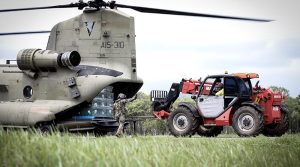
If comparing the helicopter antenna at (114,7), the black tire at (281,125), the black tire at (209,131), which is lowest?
the black tire at (209,131)

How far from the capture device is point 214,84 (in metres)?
16.4

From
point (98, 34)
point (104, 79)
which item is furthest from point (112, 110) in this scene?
point (98, 34)

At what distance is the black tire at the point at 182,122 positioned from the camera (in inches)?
646

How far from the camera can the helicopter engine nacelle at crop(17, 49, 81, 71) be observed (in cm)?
1494

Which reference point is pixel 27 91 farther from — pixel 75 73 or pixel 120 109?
pixel 120 109

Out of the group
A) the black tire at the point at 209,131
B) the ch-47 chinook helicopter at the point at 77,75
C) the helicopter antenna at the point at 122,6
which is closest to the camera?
the helicopter antenna at the point at 122,6

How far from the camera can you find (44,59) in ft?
50.0

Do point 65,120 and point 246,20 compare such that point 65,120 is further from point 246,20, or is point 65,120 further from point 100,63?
point 246,20

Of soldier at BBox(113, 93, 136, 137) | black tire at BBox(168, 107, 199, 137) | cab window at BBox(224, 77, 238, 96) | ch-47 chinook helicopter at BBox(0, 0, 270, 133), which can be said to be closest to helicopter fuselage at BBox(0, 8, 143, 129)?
ch-47 chinook helicopter at BBox(0, 0, 270, 133)

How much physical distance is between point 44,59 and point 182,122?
5574 millimetres

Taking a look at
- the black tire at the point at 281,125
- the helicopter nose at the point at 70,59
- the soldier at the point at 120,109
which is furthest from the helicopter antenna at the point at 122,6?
the black tire at the point at 281,125

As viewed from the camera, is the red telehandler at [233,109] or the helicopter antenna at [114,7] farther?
the red telehandler at [233,109]

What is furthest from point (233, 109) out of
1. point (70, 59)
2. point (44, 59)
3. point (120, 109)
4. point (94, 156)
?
point (94, 156)

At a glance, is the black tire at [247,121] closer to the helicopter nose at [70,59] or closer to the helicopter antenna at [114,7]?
the helicopter antenna at [114,7]
